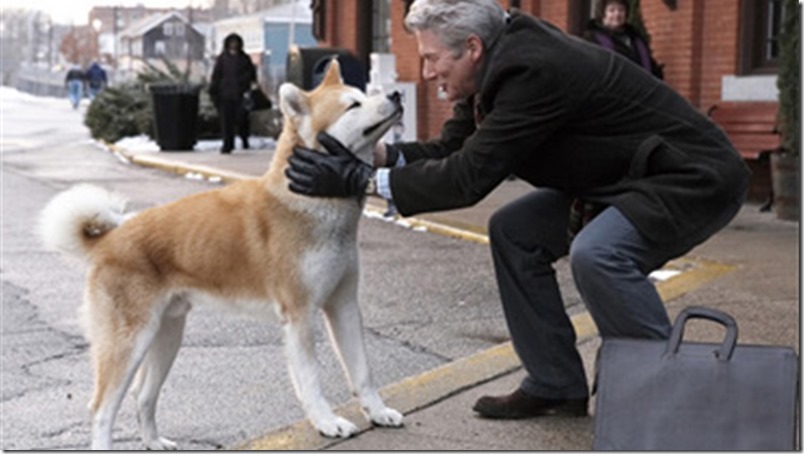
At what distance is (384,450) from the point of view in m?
4.32

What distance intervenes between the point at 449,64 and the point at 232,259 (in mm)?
1107

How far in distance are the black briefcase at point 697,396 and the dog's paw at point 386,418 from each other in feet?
3.81

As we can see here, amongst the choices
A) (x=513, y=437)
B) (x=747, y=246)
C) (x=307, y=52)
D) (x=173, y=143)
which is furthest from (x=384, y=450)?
(x=173, y=143)

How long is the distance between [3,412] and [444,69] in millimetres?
2565

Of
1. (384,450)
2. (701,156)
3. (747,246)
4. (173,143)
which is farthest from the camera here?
(173,143)

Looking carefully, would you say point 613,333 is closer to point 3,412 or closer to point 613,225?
point 613,225

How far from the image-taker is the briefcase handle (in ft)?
11.3

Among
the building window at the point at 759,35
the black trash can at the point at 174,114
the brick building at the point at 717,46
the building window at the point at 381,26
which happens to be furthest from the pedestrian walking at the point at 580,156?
the black trash can at the point at 174,114

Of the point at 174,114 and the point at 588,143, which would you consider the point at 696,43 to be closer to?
the point at 588,143

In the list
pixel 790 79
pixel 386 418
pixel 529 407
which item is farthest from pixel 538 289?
pixel 790 79

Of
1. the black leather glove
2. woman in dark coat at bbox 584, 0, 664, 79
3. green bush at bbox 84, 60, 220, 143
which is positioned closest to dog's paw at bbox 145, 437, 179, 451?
the black leather glove

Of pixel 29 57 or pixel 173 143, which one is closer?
pixel 173 143

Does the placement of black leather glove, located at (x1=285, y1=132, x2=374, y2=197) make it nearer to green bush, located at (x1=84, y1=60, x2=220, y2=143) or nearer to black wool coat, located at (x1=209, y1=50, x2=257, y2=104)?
black wool coat, located at (x1=209, y1=50, x2=257, y2=104)

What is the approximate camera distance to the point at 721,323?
3.52 m
